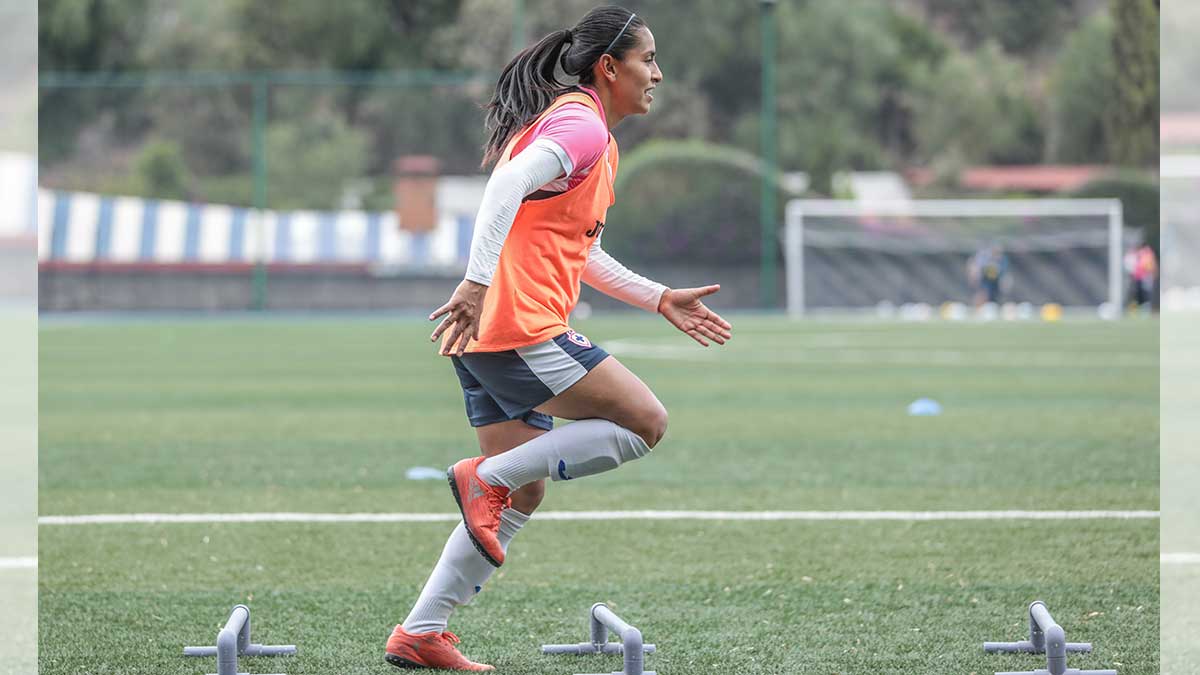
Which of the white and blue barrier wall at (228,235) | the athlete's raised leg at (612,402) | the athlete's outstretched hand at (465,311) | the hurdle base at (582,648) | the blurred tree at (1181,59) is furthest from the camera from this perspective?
the white and blue barrier wall at (228,235)

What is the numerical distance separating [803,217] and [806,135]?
17.3m

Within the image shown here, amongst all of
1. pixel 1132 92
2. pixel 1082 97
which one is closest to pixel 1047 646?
pixel 1132 92

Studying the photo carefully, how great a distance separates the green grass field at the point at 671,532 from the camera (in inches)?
197

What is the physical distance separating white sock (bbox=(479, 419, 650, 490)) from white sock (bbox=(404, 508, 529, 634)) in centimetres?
27

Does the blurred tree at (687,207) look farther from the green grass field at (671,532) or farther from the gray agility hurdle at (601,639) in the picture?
the gray agility hurdle at (601,639)

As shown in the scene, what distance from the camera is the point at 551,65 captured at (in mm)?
4566

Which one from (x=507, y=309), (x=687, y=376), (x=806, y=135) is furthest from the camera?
(x=806, y=135)

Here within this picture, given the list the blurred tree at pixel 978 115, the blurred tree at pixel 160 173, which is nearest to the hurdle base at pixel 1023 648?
the blurred tree at pixel 160 173

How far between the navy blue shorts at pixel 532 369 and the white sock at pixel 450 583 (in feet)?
1.27

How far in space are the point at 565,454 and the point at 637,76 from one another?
3.64 ft

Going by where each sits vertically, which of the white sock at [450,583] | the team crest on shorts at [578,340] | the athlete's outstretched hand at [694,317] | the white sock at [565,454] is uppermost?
the athlete's outstretched hand at [694,317]

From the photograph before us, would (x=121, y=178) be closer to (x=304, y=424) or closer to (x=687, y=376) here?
(x=687, y=376)

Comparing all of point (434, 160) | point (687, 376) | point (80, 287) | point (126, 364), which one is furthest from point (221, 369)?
point (434, 160)

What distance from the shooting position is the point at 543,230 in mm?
4398
